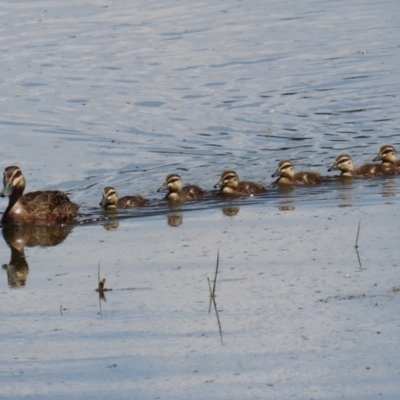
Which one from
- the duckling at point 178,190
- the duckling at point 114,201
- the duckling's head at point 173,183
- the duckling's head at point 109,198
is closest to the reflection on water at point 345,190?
the duckling at point 178,190

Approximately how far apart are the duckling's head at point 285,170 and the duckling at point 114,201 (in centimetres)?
145

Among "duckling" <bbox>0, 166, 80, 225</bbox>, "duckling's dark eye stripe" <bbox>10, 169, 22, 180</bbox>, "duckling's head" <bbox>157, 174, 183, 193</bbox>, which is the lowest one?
"duckling's head" <bbox>157, 174, 183, 193</bbox>

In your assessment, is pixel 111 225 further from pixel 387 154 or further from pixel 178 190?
pixel 387 154

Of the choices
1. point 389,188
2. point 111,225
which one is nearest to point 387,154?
point 389,188

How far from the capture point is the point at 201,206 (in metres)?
10.3

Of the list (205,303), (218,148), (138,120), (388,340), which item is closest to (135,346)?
(205,303)

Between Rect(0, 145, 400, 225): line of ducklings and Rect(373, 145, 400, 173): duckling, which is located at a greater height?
Rect(0, 145, 400, 225): line of ducklings

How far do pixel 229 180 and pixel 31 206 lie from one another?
6.00 ft

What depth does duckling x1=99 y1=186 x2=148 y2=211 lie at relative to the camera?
10297 mm

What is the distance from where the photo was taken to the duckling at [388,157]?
11375mm

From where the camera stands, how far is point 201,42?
55.5 feet

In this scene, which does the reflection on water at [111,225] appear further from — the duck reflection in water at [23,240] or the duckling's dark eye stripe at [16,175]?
the duckling's dark eye stripe at [16,175]

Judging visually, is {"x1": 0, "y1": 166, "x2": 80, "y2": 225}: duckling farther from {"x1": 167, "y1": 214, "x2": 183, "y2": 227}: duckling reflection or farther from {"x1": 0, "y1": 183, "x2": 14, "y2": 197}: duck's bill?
{"x1": 167, "y1": 214, "x2": 183, "y2": 227}: duckling reflection

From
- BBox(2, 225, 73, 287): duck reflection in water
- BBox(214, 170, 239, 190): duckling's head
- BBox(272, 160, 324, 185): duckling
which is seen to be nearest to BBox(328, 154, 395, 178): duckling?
BBox(272, 160, 324, 185): duckling
